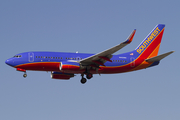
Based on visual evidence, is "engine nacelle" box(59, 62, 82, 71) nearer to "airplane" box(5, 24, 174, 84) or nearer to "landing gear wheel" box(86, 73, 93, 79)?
"airplane" box(5, 24, 174, 84)

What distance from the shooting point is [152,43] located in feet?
191

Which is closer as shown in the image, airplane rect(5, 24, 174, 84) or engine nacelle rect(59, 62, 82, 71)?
engine nacelle rect(59, 62, 82, 71)

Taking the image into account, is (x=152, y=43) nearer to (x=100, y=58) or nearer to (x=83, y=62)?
(x=100, y=58)

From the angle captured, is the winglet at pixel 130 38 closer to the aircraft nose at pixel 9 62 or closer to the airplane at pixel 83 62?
the airplane at pixel 83 62

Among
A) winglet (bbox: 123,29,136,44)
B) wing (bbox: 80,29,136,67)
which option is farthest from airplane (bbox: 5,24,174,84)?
winglet (bbox: 123,29,136,44)

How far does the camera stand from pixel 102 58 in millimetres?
48969

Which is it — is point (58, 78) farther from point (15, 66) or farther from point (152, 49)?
point (152, 49)

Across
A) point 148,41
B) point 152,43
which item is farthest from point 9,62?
point 152,43

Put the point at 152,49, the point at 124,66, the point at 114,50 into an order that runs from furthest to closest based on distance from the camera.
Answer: the point at 152,49, the point at 124,66, the point at 114,50

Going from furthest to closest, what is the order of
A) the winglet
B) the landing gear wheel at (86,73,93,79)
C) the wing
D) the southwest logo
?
1. the southwest logo
2. the landing gear wheel at (86,73,93,79)
3. the wing
4. the winglet

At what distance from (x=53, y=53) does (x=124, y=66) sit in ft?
37.2

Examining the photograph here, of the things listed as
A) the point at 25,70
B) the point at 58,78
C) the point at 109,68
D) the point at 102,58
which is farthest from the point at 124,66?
the point at 25,70

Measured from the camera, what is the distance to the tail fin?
186 feet

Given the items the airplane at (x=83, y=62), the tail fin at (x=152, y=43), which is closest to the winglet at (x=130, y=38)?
the airplane at (x=83, y=62)
